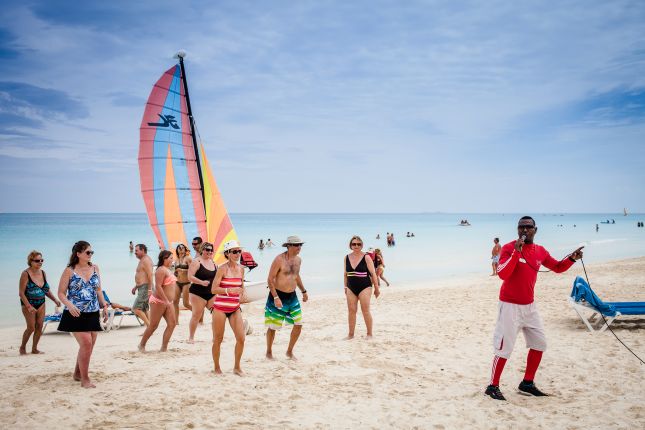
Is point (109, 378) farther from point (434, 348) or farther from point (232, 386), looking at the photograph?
point (434, 348)

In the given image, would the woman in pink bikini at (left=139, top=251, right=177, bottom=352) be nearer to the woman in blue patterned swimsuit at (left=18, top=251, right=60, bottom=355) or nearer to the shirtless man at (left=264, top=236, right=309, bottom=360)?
the woman in blue patterned swimsuit at (left=18, top=251, right=60, bottom=355)

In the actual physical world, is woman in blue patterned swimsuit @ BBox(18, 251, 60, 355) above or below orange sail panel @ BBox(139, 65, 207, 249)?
below

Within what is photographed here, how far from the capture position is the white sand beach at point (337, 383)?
434cm

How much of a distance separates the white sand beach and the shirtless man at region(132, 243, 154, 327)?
1.93 ft

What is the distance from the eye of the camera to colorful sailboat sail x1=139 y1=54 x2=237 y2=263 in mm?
10992

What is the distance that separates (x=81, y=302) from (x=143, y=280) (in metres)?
3.20

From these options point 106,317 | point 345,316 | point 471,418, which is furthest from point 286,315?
point 106,317

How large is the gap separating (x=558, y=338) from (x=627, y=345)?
934mm

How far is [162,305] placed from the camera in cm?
664

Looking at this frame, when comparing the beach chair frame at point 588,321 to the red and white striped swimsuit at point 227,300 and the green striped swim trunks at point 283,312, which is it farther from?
the red and white striped swimsuit at point 227,300

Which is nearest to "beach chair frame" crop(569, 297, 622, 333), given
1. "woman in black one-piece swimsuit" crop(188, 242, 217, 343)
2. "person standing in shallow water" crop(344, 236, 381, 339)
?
"person standing in shallow water" crop(344, 236, 381, 339)

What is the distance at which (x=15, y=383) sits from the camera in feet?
17.4

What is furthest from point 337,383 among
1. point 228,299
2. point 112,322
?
point 112,322

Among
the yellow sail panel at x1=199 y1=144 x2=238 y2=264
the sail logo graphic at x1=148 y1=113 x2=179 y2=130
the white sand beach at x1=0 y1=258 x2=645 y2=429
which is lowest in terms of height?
the white sand beach at x1=0 y1=258 x2=645 y2=429
